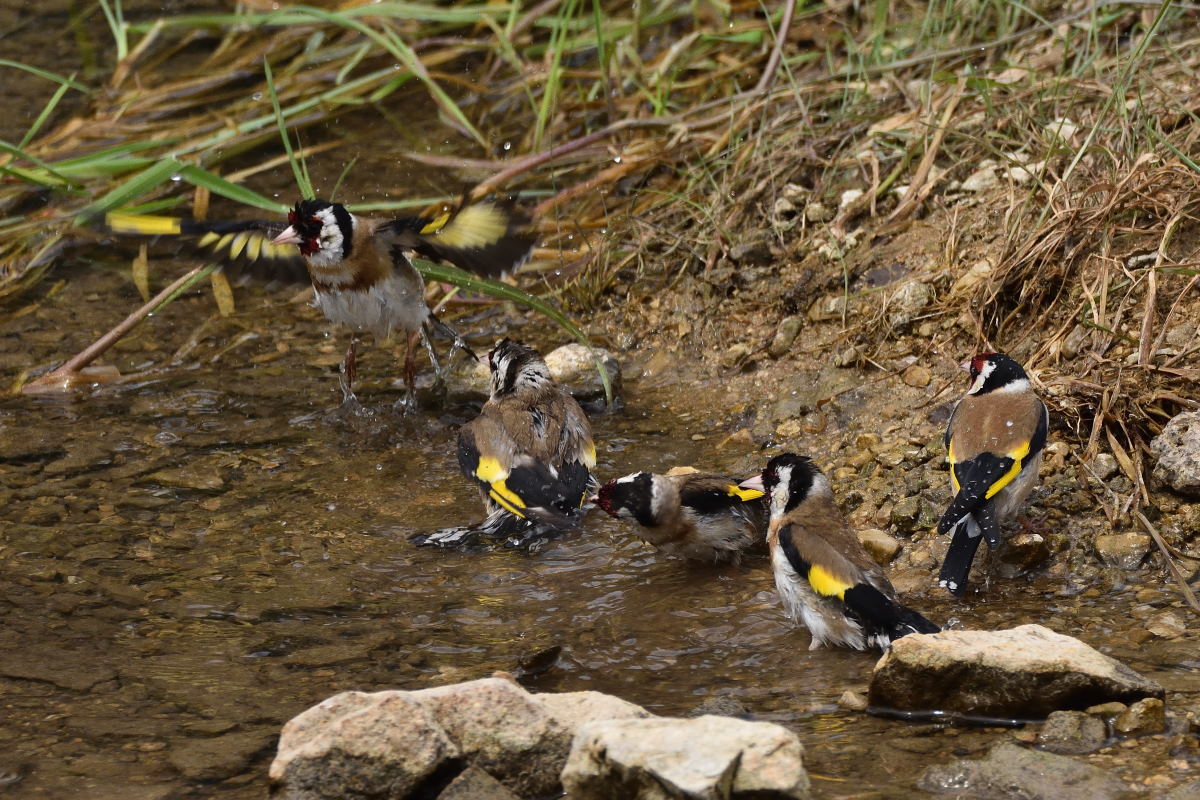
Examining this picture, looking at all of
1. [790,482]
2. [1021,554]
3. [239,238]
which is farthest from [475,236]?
[1021,554]

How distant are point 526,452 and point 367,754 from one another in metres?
2.38

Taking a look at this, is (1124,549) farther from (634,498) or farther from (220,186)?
(220,186)

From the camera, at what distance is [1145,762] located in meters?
3.41

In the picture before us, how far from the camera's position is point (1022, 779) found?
10.9 feet

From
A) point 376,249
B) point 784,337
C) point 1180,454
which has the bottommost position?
point 1180,454

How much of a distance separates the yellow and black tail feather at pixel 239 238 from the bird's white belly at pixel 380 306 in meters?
0.36

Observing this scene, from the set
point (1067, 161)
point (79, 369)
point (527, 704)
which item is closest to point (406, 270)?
point (79, 369)

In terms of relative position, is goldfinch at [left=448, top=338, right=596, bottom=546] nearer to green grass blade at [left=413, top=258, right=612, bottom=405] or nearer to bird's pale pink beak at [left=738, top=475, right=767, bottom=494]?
green grass blade at [left=413, top=258, right=612, bottom=405]

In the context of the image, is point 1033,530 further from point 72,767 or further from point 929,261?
point 72,767

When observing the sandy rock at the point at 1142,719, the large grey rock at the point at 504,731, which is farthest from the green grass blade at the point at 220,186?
the sandy rock at the point at 1142,719

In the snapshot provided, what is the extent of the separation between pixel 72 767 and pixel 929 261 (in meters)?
4.32

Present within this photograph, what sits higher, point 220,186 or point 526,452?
point 220,186

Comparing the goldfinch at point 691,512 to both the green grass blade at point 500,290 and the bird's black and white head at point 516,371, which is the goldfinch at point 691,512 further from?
the green grass blade at point 500,290

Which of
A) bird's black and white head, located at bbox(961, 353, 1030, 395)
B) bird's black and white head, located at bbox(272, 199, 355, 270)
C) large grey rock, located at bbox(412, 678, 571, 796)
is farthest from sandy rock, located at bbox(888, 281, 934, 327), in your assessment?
large grey rock, located at bbox(412, 678, 571, 796)
